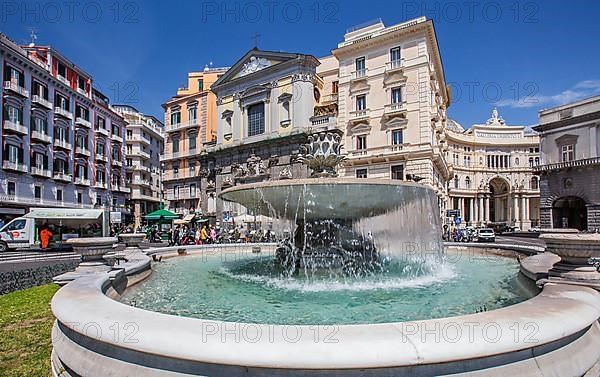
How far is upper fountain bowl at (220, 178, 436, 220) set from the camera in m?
7.09

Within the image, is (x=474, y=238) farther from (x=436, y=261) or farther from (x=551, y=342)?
(x=551, y=342)

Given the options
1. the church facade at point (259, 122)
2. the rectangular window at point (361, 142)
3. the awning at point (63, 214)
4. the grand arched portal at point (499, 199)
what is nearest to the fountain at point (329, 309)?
the awning at point (63, 214)

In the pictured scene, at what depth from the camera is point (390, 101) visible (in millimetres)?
28844

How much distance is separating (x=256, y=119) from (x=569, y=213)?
32.3 m

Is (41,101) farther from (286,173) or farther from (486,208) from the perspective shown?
(486,208)

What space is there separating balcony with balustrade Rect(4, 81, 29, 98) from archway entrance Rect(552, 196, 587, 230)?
50514mm

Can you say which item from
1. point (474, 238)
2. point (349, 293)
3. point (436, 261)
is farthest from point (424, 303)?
point (474, 238)

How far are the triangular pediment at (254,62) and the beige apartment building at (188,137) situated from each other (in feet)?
20.6

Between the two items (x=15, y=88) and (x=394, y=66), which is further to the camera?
(x=15, y=88)

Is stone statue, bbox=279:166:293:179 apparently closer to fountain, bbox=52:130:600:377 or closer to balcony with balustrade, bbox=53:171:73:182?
fountain, bbox=52:130:600:377

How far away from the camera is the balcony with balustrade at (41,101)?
3312 cm

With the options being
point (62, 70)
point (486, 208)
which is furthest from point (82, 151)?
point (486, 208)

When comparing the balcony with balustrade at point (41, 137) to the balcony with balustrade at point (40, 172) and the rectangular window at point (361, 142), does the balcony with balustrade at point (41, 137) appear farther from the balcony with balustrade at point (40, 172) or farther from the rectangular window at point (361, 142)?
the rectangular window at point (361, 142)

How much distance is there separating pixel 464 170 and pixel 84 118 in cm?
5498
